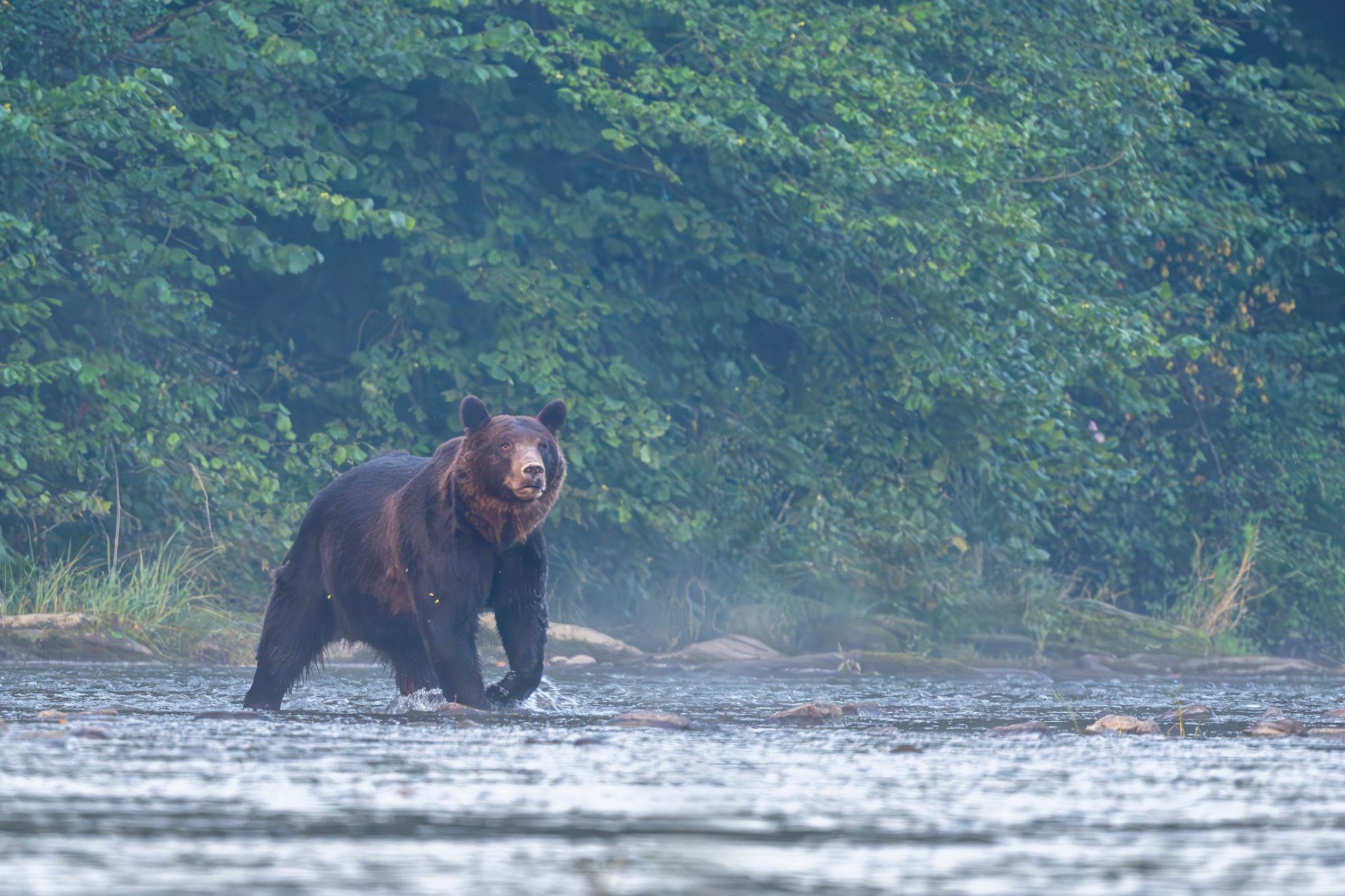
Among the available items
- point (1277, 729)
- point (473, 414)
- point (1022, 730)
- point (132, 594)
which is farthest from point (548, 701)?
point (132, 594)

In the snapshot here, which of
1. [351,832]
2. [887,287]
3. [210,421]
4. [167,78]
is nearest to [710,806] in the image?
[351,832]

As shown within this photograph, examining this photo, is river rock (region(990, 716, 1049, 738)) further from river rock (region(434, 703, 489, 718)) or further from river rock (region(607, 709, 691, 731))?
river rock (region(434, 703, 489, 718))

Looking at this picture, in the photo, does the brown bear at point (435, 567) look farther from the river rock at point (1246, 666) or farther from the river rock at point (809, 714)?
the river rock at point (1246, 666)

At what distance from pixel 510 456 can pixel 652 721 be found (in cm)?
145

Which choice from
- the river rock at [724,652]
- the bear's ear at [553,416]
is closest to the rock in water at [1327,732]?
the bear's ear at [553,416]

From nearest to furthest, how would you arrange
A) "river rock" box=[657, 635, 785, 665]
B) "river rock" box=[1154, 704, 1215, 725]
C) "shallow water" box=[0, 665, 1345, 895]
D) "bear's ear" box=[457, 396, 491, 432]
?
"shallow water" box=[0, 665, 1345, 895] → "river rock" box=[1154, 704, 1215, 725] → "bear's ear" box=[457, 396, 491, 432] → "river rock" box=[657, 635, 785, 665]

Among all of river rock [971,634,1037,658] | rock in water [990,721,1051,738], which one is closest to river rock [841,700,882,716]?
rock in water [990,721,1051,738]

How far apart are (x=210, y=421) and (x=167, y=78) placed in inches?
108

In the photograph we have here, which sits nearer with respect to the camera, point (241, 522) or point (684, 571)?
point (241, 522)

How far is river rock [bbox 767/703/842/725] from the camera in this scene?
7027mm

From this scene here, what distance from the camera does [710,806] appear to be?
419cm

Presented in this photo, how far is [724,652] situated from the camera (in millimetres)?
13000

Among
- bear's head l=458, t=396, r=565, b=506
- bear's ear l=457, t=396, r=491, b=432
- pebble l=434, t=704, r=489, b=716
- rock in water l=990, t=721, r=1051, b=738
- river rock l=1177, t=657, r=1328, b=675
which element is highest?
bear's ear l=457, t=396, r=491, b=432

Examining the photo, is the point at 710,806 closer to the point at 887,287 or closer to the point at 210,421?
the point at 210,421
